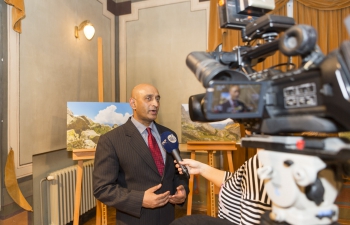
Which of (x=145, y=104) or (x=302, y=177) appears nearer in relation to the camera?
(x=302, y=177)

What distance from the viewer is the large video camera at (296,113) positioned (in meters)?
0.51

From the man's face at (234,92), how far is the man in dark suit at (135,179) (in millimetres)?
1126

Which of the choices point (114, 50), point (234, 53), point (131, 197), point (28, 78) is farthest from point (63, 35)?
point (234, 53)

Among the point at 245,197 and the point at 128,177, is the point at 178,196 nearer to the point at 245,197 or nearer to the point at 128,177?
the point at 128,177

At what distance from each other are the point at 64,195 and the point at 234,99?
104 inches

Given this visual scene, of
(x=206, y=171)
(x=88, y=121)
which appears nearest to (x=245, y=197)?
(x=206, y=171)

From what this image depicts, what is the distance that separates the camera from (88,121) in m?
2.56

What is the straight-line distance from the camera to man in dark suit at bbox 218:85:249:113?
0.57m

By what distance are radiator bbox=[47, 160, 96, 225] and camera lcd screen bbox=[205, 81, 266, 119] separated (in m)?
2.48

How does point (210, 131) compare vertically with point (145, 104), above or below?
below

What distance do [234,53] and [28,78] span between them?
225 centimetres

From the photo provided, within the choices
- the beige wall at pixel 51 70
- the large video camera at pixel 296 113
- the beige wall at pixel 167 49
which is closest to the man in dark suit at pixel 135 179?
the large video camera at pixel 296 113

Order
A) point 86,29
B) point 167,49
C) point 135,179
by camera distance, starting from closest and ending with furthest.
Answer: point 135,179
point 86,29
point 167,49

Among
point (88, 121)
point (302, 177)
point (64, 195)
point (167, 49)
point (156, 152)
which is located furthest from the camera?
point (167, 49)
